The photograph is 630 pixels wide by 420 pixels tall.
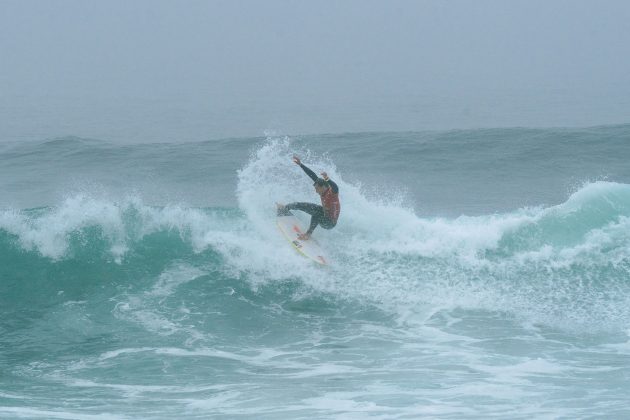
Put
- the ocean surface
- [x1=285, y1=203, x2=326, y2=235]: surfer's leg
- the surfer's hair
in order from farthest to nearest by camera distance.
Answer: [x1=285, y1=203, x2=326, y2=235]: surfer's leg
the surfer's hair
the ocean surface

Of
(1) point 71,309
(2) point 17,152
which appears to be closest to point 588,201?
(1) point 71,309

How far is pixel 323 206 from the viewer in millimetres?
13625

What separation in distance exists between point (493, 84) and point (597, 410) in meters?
58.9

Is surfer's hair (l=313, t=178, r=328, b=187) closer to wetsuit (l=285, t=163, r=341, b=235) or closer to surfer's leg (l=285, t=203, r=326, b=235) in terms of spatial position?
wetsuit (l=285, t=163, r=341, b=235)

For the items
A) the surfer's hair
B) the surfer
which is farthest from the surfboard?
the surfer's hair

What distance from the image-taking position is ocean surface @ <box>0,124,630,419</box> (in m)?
8.82

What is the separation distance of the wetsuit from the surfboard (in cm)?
26

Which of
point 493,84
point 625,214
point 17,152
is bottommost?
point 625,214

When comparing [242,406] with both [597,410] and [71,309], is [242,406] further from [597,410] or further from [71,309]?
[71,309]

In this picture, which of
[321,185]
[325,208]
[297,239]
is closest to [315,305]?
[297,239]

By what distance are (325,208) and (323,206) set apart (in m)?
0.08

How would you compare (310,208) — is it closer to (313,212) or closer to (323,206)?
(313,212)

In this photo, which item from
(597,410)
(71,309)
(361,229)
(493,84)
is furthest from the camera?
(493,84)

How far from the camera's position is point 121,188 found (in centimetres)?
2022
